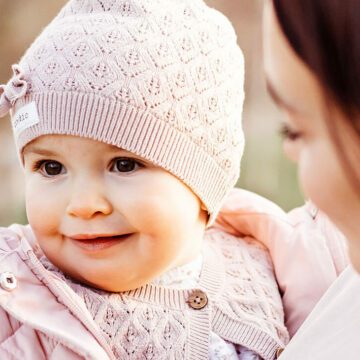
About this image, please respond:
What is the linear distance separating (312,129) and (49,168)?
0.73m

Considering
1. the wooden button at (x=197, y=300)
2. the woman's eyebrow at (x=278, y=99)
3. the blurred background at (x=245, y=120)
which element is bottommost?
the blurred background at (x=245, y=120)

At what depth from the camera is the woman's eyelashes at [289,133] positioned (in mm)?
824

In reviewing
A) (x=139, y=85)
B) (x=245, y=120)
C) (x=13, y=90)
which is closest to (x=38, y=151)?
(x=13, y=90)

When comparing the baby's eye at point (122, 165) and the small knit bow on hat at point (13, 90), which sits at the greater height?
the small knit bow on hat at point (13, 90)

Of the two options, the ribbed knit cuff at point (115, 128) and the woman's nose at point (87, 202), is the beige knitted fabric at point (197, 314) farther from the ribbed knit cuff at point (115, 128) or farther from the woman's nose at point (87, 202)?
the ribbed knit cuff at point (115, 128)

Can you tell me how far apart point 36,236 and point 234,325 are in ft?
1.60

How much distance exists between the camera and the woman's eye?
1.34 meters

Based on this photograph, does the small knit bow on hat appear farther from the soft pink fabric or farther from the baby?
the soft pink fabric

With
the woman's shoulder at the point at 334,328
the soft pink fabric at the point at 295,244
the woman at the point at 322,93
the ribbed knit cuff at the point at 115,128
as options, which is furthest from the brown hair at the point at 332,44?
the soft pink fabric at the point at 295,244

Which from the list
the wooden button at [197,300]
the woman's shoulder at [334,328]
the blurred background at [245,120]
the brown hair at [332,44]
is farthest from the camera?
the blurred background at [245,120]

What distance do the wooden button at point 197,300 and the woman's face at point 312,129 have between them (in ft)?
2.09

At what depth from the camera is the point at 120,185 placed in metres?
1.31

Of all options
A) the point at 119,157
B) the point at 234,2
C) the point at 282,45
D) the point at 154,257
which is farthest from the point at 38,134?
the point at 234,2

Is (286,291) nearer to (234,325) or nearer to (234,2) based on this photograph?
(234,325)
